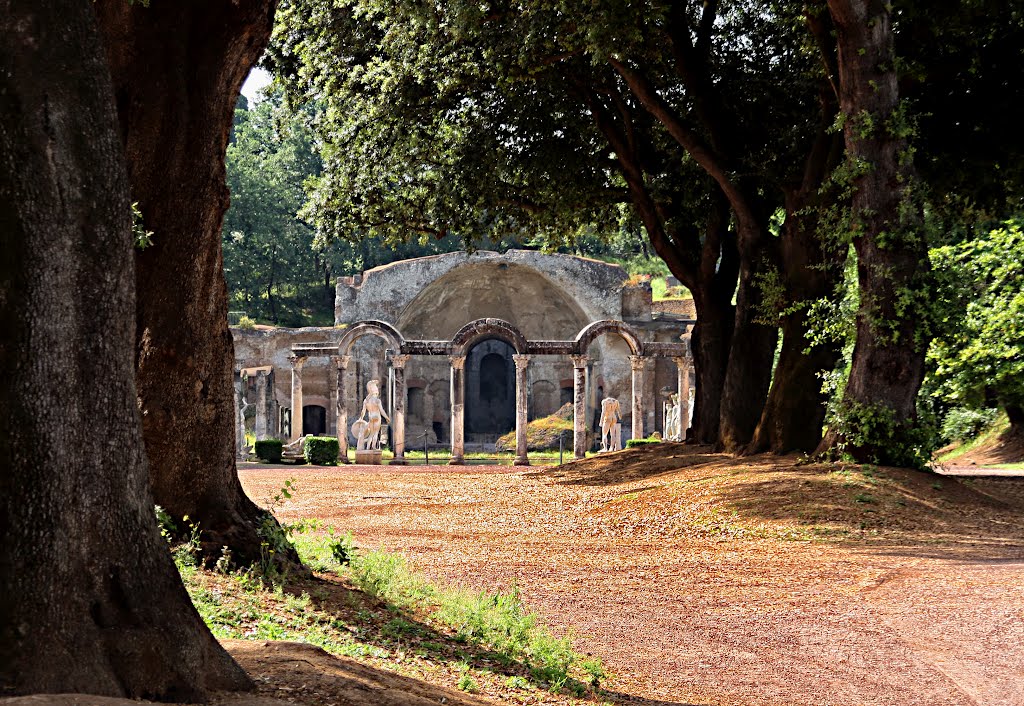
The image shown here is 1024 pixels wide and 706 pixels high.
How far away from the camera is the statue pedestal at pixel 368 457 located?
30245mm

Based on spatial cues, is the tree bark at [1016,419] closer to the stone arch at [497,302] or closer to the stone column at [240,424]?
the stone arch at [497,302]

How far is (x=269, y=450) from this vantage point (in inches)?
1153

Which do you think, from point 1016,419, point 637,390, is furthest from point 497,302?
point 1016,419

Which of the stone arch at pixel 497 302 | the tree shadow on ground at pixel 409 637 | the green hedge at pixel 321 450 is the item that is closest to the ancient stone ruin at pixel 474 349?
the stone arch at pixel 497 302

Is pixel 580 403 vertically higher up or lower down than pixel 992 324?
lower down

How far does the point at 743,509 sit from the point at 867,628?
501 centimetres

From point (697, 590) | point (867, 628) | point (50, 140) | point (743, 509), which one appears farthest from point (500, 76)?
point (50, 140)

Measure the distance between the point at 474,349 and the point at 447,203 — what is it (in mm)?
25566

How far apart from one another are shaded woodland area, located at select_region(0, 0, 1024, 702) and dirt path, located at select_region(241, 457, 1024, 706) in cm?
257

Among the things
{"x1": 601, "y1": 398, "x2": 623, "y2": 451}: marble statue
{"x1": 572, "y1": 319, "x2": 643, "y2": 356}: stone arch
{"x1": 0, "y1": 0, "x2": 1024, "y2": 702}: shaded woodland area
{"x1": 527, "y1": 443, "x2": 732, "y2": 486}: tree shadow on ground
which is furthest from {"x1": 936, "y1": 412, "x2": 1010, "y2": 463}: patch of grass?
{"x1": 527, "y1": 443, "x2": 732, "y2": 486}: tree shadow on ground

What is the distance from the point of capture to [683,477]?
48.9 ft

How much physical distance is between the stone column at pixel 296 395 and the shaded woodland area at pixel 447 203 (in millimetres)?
10846

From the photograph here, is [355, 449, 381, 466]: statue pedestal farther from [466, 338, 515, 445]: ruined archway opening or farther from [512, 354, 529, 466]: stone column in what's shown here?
[466, 338, 515, 445]: ruined archway opening

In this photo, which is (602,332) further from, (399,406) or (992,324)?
(992,324)
